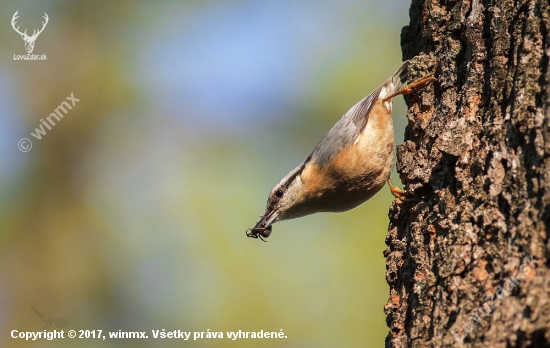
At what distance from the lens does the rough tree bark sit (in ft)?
6.12

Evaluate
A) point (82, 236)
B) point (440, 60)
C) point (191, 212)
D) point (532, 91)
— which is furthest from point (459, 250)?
point (82, 236)

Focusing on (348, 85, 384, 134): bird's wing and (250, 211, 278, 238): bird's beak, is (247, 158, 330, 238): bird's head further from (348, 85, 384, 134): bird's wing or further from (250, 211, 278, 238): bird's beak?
(348, 85, 384, 134): bird's wing

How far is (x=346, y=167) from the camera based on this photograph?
4098 mm

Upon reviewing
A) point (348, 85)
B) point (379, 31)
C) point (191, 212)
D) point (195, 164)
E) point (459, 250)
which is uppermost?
point (379, 31)

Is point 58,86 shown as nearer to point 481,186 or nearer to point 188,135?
point 188,135

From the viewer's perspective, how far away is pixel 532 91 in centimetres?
208

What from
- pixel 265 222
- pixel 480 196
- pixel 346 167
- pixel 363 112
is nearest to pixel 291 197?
pixel 265 222

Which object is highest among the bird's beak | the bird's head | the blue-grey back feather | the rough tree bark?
the blue-grey back feather

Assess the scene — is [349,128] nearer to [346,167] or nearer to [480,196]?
[346,167]

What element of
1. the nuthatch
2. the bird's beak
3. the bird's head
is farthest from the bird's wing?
the bird's beak

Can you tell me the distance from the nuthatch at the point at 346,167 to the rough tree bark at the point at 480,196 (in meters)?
1.07

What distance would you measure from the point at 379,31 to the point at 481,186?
5.65 metres

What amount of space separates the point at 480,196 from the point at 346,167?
195 cm

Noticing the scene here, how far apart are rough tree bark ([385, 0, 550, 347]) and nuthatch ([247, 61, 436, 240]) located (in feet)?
3.52
